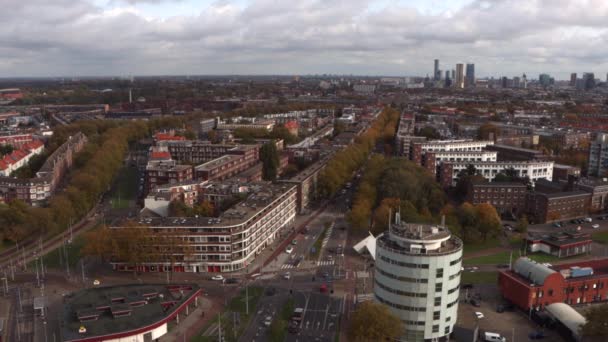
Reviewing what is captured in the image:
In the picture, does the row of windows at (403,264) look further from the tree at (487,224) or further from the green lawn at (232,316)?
the tree at (487,224)

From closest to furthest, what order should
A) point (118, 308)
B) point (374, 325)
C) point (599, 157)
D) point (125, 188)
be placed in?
point (374, 325), point (118, 308), point (125, 188), point (599, 157)

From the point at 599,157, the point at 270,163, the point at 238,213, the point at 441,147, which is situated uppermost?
the point at 441,147

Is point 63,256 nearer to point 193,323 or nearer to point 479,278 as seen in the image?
point 193,323

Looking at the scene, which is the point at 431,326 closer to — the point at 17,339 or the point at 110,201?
the point at 17,339

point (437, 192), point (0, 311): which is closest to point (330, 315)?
point (0, 311)

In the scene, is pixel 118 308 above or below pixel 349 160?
below

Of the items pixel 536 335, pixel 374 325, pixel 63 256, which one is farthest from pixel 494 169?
pixel 63 256

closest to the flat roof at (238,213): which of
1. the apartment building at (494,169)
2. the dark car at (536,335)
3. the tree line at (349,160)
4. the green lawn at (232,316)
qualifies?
the green lawn at (232,316)
